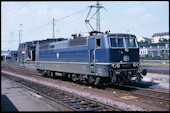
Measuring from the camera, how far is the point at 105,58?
1331 centimetres

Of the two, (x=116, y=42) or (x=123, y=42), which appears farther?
(x=123, y=42)

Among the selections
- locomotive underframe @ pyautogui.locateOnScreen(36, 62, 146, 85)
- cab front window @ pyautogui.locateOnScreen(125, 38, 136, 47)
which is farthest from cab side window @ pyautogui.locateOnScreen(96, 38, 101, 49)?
cab front window @ pyautogui.locateOnScreen(125, 38, 136, 47)

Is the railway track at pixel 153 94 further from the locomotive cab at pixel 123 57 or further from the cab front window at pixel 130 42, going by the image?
the cab front window at pixel 130 42

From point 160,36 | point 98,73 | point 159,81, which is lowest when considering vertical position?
point 159,81

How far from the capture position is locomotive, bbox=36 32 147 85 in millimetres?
13234

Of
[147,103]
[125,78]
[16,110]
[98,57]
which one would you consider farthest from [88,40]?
[16,110]

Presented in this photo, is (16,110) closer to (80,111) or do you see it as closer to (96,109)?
(80,111)

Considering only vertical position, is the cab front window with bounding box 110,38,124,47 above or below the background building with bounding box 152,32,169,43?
below

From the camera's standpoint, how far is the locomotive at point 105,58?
13234 millimetres

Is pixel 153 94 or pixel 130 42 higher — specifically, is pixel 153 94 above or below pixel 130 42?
below

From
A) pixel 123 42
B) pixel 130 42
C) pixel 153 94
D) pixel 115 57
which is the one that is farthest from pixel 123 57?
pixel 153 94

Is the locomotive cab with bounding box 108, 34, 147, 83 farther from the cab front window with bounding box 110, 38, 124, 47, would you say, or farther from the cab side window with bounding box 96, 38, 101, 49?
the cab side window with bounding box 96, 38, 101, 49

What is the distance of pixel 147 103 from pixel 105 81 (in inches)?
176

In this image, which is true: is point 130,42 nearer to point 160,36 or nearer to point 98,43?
point 98,43
